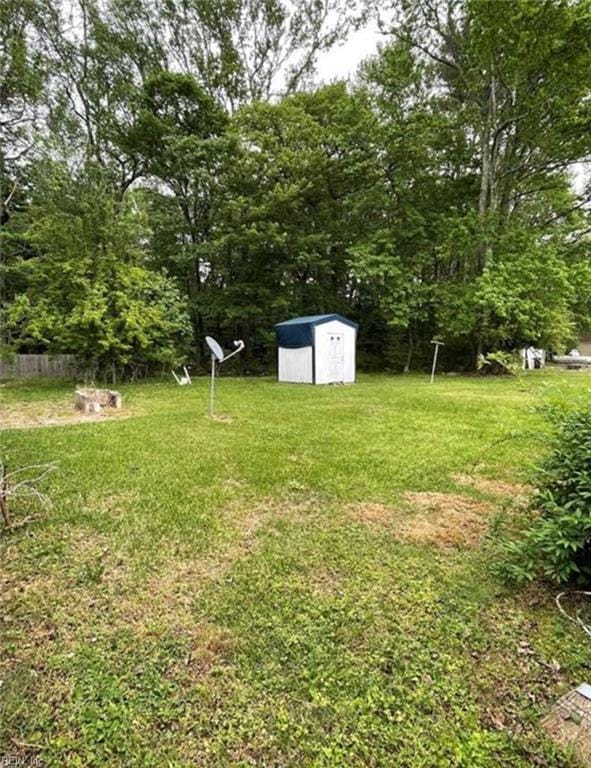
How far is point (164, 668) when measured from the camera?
1740 mm

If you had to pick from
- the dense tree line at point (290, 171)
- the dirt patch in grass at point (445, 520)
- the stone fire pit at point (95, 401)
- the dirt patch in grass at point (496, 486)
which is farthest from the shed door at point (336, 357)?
the dirt patch in grass at point (445, 520)

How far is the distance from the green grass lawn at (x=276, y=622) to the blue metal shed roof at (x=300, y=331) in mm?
7239

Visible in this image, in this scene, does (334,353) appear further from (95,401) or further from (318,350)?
(95,401)

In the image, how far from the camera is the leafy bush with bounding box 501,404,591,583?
2.07 metres

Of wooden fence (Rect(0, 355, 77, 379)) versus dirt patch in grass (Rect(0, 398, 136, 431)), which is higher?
wooden fence (Rect(0, 355, 77, 379))

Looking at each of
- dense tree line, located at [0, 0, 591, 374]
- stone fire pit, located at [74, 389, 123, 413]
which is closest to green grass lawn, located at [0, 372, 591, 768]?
stone fire pit, located at [74, 389, 123, 413]

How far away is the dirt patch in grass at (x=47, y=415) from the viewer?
616cm

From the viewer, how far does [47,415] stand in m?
6.88

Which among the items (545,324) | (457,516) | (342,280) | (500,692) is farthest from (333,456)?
(342,280)

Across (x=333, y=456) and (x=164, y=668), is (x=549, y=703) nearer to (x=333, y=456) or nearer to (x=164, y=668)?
(x=164, y=668)

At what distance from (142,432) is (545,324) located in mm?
12422

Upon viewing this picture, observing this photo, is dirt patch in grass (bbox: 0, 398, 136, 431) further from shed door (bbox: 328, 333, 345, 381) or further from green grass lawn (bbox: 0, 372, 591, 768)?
shed door (bbox: 328, 333, 345, 381)

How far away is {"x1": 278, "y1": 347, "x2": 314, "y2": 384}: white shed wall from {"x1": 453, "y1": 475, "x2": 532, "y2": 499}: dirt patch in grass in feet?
25.1

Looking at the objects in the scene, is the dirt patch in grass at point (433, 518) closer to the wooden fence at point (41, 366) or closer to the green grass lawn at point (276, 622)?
the green grass lawn at point (276, 622)
